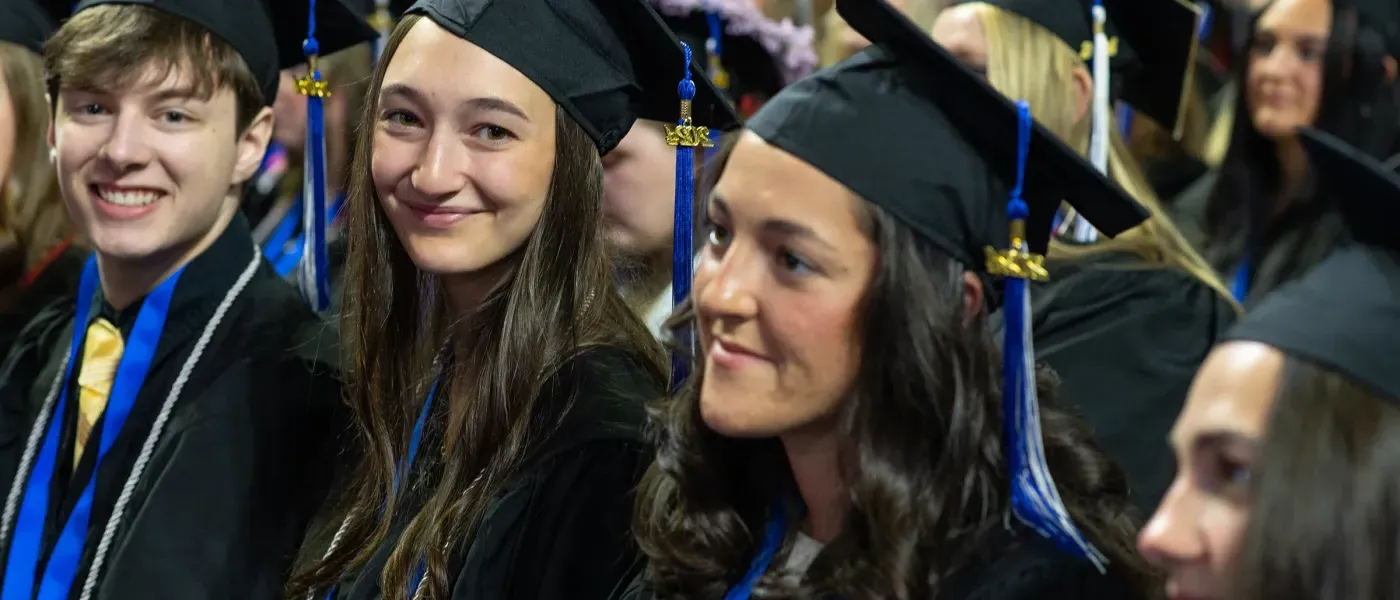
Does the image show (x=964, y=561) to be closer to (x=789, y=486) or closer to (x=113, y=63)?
(x=789, y=486)

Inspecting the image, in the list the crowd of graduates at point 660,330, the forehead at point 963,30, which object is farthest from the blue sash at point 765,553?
the forehead at point 963,30

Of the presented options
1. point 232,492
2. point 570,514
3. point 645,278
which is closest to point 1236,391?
point 570,514

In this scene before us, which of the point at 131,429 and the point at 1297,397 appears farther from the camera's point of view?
the point at 131,429

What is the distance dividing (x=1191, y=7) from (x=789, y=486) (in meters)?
2.23

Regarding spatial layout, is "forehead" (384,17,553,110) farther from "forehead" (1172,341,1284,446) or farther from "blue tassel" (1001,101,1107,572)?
"forehead" (1172,341,1284,446)

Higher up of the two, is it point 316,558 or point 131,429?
point 131,429

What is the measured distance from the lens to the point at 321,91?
2.75 m

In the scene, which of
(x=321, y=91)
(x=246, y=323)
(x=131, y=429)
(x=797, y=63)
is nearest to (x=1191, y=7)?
(x=797, y=63)

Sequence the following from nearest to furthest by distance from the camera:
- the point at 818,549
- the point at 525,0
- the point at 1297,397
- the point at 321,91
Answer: the point at 1297,397, the point at 818,549, the point at 525,0, the point at 321,91

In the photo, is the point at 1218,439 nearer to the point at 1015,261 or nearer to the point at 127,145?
the point at 1015,261

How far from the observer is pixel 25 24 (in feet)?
9.96

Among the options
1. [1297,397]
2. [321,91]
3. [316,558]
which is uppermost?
[321,91]

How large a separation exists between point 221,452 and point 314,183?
0.56 meters

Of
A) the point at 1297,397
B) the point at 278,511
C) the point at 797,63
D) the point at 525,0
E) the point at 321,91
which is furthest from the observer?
the point at 797,63
